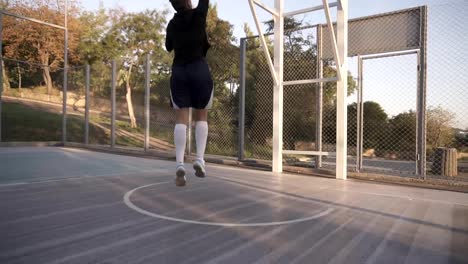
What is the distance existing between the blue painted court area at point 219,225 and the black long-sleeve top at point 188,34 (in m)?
1.18

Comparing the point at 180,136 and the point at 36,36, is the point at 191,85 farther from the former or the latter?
the point at 36,36

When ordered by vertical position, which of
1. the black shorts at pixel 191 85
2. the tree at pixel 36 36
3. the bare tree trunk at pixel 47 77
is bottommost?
the black shorts at pixel 191 85

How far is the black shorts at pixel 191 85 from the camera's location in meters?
2.81

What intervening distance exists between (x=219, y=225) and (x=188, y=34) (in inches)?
64.1

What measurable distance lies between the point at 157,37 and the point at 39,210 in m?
16.4

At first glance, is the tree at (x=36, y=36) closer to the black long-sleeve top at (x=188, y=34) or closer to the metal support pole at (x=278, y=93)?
the metal support pole at (x=278, y=93)

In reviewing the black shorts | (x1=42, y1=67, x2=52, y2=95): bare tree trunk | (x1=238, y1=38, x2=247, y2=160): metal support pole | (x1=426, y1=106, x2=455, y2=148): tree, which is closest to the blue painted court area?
the black shorts

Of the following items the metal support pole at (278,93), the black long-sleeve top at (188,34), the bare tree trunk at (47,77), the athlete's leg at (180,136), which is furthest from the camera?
the bare tree trunk at (47,77)

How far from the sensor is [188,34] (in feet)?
9.16

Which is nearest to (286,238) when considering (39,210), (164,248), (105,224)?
(164,248)

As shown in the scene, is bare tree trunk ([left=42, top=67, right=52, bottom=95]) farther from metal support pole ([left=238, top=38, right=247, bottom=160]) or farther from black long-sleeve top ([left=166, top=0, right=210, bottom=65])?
black long-sleeve top ([left=166, top=0, right=210, bottom=65])

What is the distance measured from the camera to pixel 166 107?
8250 mm

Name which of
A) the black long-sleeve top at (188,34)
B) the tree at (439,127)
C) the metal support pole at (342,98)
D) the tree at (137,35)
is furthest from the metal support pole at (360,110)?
the tree at (137,35)

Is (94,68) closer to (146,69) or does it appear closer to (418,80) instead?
(146,69)
